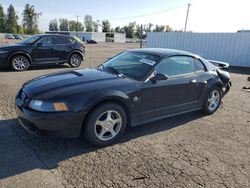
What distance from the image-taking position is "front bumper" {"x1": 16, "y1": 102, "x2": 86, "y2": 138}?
307 centimetres

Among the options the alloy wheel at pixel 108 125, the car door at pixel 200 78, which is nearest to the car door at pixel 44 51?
the car door at pixel 200 78

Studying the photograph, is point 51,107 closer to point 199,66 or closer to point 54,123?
point 54,123

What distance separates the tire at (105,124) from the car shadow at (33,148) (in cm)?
15

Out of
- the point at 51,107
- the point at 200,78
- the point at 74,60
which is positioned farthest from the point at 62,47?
the point at 51,107

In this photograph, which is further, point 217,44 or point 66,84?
point 217,44

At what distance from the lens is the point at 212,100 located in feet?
17.3

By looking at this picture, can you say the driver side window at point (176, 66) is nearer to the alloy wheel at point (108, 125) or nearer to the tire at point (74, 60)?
the alloy wheel at point (108, 125)

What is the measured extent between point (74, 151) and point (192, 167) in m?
1.73

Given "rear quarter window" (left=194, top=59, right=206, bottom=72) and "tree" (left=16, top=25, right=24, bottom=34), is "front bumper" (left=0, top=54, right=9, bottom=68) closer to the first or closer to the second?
"rear quarter window" (left=194, top=59, right=206, bottom=72)

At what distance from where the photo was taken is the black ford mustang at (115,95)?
10.4 ft

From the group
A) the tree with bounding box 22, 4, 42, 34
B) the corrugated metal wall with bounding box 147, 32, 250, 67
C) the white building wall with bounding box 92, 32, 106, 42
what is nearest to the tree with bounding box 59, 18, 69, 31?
the tree with bounding box 22, 4, 42, 34

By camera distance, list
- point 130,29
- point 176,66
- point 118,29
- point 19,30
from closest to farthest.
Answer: point 176,66 → point 19,30 → point 130,29 → point 118,29

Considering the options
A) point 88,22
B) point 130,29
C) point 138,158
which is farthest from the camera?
point 88,22

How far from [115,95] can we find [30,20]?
11182 cm
